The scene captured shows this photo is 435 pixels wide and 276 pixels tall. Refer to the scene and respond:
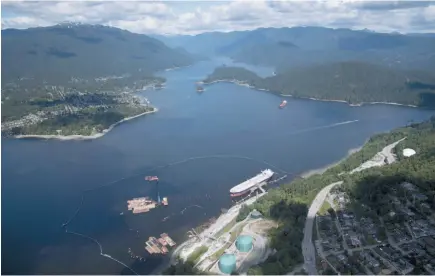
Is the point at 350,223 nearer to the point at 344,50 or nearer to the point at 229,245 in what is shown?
the point at 229,245

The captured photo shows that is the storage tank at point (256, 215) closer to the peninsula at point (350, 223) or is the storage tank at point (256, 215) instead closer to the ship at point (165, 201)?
the peninsula at point (350, 223)

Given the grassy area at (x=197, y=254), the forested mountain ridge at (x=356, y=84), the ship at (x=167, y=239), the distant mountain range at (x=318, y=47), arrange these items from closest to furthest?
the grassy area at (x=197, y=254) < the ship at (x=167, y=239) < the forested mountain ridge at (x=356, y=84) < the distant mountain range at (x=318, y=47)

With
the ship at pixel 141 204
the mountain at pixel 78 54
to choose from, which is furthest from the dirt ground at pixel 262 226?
the mountain at pixel 78 54

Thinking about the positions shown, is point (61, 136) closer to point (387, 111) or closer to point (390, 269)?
point (390, 269)

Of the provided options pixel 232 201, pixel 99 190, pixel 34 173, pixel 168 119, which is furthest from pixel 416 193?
pixel 168 119

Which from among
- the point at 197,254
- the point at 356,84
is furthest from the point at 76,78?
the point at 197,254

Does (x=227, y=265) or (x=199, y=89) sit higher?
(x=199, y=89)
